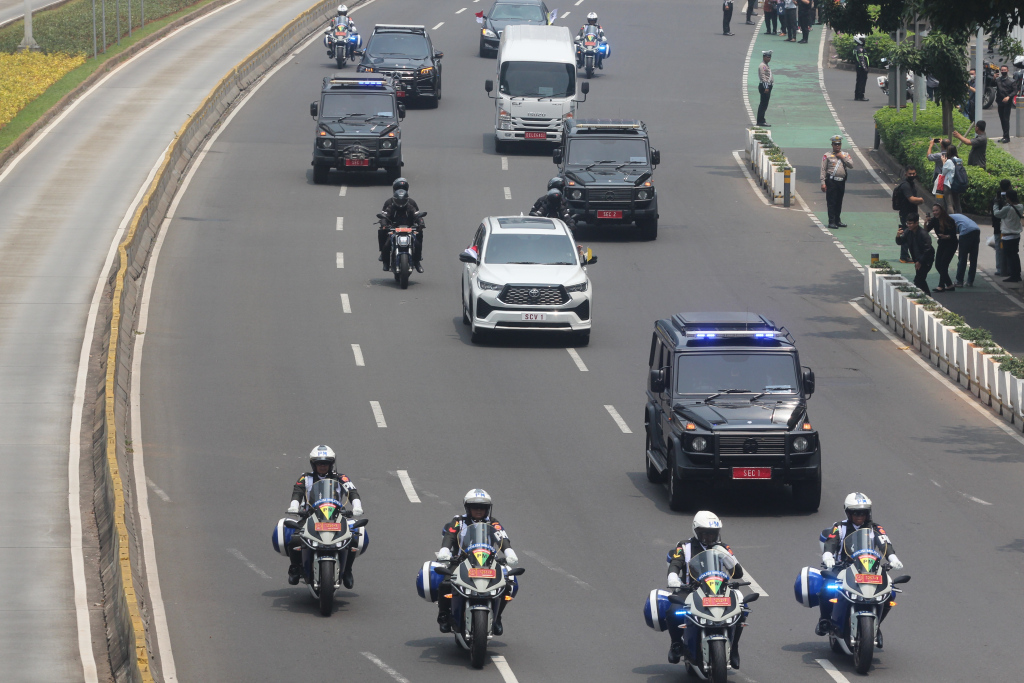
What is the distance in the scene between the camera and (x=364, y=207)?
38.8 m

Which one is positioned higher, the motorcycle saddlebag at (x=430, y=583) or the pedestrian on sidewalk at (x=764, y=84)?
the pedestrian on sidewalk at (x=764, y=84)

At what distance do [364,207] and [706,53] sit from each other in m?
26.7

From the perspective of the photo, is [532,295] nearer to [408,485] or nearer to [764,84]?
[408,485]

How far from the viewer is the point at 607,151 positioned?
3650cm

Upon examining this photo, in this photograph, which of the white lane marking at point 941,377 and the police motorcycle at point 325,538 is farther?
the white lane marking at point 941,377

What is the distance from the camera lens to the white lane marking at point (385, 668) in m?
13.8

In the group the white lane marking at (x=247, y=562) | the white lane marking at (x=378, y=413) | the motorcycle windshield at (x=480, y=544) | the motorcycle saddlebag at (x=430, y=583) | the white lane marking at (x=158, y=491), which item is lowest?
the white lane marking at (x=378, y=413)

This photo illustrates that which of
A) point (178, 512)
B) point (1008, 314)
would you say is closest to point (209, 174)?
point (1008, 314)

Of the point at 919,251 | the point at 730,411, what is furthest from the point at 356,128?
the point at 730,411

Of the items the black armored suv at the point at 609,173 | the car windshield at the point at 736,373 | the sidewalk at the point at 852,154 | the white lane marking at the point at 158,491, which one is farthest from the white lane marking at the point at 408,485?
the black armored suv at the point at 609,173

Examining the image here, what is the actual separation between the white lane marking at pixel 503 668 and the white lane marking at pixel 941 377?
416 inches

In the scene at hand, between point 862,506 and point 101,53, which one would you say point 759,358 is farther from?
point 101,53

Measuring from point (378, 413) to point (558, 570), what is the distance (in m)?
7.13

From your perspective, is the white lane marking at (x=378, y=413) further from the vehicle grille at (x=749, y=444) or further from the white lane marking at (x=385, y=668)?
the white lane marking at (x=385, y=668)
